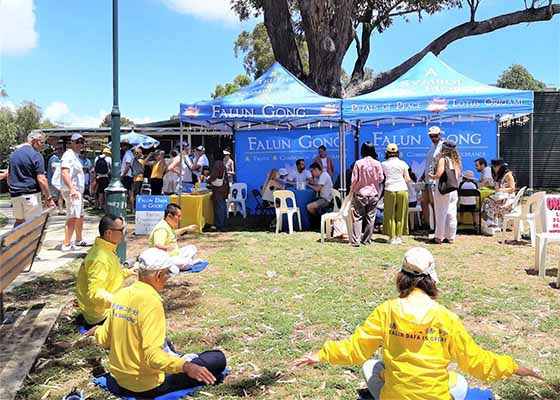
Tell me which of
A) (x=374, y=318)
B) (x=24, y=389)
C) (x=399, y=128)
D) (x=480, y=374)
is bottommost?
(x=24, y=389)

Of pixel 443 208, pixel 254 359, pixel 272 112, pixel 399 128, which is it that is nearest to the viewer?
Result: pixel 254 359

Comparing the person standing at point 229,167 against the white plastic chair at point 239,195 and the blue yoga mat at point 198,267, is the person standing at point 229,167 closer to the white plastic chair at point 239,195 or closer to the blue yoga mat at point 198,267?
the white plastic chair at point 239,195

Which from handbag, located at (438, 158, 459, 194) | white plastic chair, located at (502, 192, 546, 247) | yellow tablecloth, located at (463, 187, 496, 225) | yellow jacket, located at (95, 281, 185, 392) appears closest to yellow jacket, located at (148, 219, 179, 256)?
yellow jacket, located at (95, 281, 185, 392)

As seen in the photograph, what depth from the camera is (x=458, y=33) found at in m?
16.8

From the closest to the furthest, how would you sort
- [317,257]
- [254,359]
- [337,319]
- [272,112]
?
1. [254,359]
2. [337,319]
3. [317,257]
4. [272,112]

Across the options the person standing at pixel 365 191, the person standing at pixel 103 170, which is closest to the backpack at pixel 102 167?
the person standing at pixel 103 170

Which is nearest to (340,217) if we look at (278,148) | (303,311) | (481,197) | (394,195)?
(394,195)

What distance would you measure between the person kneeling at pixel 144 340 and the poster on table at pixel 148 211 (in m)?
6.95

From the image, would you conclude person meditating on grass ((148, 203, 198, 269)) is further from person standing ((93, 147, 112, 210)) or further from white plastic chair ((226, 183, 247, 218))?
person standing ((93, 147, 112, 210))

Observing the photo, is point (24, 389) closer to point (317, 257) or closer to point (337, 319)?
point (337, 319)

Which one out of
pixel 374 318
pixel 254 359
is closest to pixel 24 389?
pixel 254 359

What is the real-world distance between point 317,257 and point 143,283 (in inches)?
193

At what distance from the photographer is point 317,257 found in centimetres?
774

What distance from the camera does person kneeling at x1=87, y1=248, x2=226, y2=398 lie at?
2904 mm
